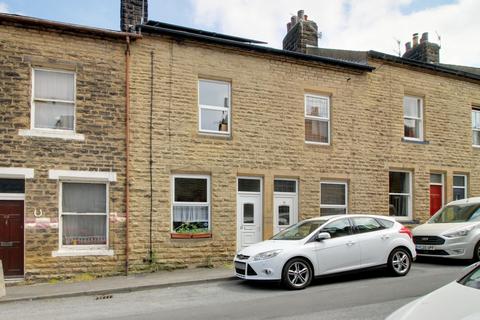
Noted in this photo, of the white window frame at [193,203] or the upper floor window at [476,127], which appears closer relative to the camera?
the white window frame at [193,203]

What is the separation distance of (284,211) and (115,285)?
5.78 m

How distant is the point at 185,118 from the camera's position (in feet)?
43.6

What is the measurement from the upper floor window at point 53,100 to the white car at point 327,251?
579 centimetres

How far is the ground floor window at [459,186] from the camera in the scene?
1792 cm

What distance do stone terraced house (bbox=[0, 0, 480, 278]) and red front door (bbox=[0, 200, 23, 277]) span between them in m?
0.02

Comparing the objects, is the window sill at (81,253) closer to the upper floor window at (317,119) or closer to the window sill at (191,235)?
the window sill at (191,235)

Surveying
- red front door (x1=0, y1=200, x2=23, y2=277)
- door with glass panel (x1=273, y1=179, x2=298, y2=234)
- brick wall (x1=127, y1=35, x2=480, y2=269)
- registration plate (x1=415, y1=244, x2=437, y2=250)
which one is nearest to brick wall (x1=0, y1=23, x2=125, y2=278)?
red front door (x1=0, y1=200, x2=23, y2=277)

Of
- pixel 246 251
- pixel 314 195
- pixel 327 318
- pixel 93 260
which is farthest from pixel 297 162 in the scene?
pixel 327 318

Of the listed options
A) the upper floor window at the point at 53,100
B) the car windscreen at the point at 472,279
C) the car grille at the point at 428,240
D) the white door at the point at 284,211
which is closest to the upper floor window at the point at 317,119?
the white door at the point at 284,211

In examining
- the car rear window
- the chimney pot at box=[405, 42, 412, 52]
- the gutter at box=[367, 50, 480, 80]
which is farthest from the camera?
the chimney pot at box=[405, 42, 412, 52]

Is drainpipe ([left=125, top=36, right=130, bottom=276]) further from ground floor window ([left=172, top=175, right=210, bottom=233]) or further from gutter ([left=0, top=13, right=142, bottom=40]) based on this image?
ground floor window ([left=172, top=175, right=210, bottom=233])

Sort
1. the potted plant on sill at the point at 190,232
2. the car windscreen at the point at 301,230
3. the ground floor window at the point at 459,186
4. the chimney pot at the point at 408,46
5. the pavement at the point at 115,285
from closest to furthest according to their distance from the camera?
the pavement at the point at 115,285
the car windscreen at the point at 301,230
the potted plant on sill at the point at 190,232
the ground floor window at the point at 459,186
the chimney pot at the point at 408,46

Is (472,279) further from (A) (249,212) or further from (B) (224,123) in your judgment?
(B) (224,123)

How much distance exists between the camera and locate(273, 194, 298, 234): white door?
14.4 metres
